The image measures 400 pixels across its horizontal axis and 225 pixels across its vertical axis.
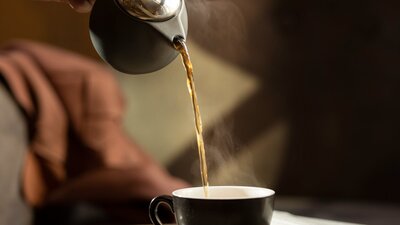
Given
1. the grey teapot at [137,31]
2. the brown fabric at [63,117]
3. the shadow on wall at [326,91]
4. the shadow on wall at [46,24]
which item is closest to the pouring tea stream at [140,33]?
the grey teapot at [137,31]

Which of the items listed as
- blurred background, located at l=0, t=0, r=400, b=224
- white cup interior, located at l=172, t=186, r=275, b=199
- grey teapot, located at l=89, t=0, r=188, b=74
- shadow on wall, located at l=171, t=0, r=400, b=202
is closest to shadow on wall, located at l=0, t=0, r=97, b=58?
blurred background, located at l=0, t=0, r=400, b=224

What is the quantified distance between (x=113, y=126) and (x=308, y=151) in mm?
701

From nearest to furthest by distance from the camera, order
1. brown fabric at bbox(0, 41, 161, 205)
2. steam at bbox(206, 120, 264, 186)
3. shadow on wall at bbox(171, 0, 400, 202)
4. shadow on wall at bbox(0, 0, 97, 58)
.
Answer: brown fabric at bbox(0, 41, 161, 205), shadow on wall at bbox(171, 0, 400, 202), steam at bbox(206, 120, 264, 186), shadow on wall at bbox(0, 0, 97, 58)

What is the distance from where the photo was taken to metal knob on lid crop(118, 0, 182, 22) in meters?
0.78

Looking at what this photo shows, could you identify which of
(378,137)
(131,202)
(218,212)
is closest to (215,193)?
(218,212)

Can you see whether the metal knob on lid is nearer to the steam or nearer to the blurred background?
the blurred background

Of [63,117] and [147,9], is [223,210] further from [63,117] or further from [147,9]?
[63,117]

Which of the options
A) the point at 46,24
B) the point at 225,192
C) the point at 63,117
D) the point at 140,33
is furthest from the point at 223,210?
the point at 46,24

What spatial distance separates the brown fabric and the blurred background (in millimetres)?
305

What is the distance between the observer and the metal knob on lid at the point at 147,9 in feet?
2.57

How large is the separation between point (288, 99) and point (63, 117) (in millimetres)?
792

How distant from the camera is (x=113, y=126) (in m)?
1.83

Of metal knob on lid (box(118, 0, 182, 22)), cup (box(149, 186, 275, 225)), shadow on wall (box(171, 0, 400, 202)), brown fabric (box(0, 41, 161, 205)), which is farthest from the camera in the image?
shadow on wall (box(171, 0, 400, 202))

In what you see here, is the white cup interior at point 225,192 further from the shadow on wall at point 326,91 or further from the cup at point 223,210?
the shadow on wall at point 326,91
